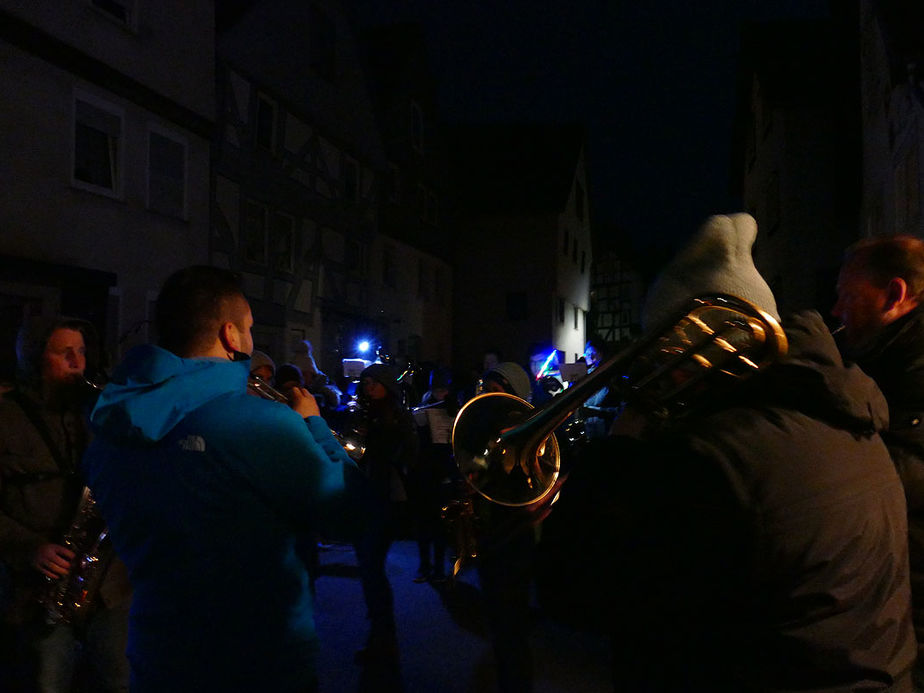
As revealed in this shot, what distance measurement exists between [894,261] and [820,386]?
111 cm

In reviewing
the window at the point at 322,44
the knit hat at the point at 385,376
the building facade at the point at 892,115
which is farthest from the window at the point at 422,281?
the knit hat at the point at 385,376

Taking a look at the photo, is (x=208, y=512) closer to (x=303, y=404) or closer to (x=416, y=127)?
(x=303, y=404)

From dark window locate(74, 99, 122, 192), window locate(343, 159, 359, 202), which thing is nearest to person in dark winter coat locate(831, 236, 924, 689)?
dark window locate(74, 99, 122, 192)

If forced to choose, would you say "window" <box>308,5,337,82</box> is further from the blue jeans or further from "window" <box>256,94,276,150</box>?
the blue jeans

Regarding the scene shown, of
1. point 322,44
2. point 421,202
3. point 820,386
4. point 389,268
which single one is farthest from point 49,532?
point 421,202

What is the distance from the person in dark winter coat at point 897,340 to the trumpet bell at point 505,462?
1033mm

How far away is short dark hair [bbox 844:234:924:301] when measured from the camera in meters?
2.23

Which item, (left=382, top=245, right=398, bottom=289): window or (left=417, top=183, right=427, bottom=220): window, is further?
(left=417, top=183, right=427, bottom=220): window

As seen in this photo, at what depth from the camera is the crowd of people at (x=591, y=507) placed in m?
1.35

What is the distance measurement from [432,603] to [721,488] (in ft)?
16.8

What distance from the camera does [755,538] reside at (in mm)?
1312

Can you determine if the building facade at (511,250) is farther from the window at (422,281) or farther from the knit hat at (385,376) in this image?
the knit hat at (385,376)

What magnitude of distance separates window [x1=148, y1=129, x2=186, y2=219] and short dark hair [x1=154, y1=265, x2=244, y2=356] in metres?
11.6

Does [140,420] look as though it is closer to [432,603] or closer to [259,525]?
[259,525]
